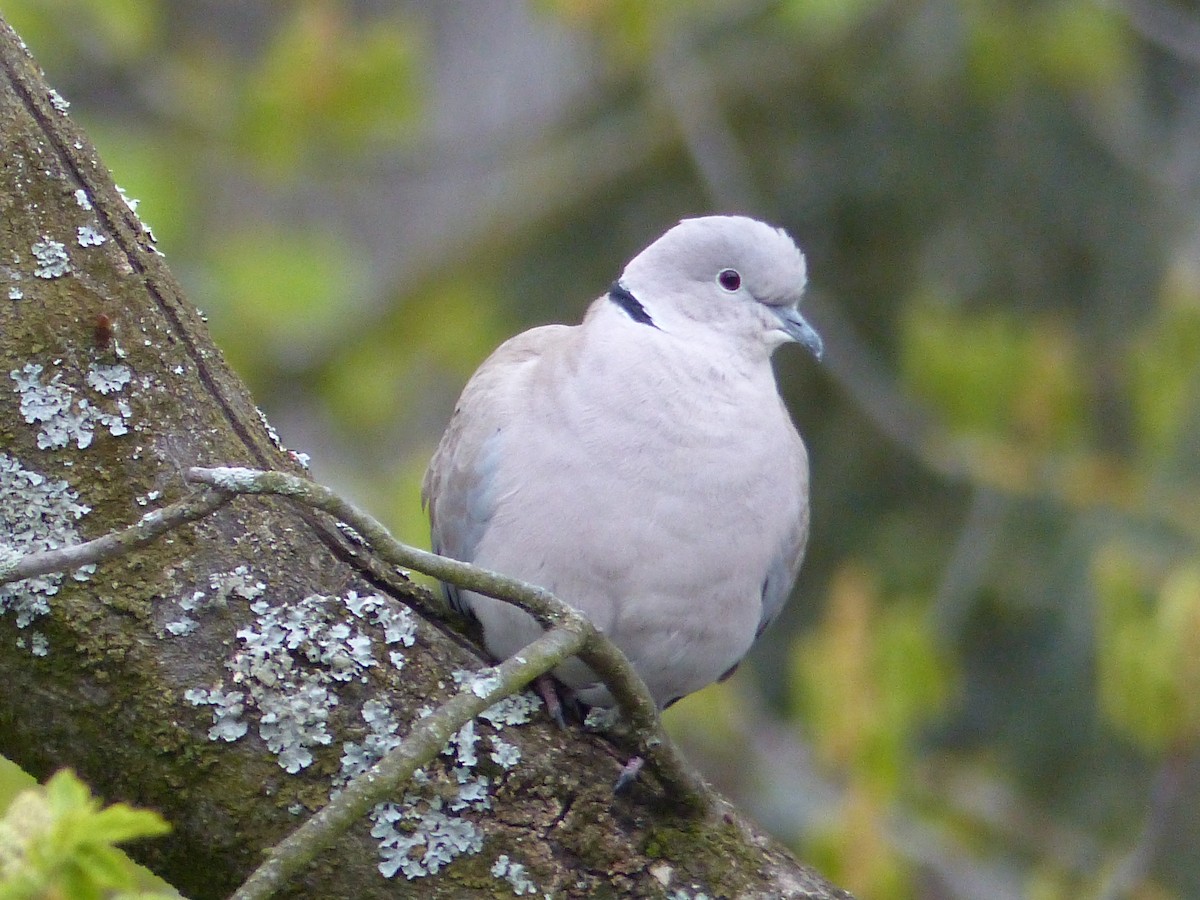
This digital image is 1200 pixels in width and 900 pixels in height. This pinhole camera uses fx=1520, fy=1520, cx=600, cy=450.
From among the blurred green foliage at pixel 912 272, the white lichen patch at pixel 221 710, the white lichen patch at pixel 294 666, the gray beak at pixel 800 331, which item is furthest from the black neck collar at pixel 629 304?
the blurred green foliage at pixel 912 272

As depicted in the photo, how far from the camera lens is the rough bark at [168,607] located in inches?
Answer: 58.7

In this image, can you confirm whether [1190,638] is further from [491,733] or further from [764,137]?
[764,137]

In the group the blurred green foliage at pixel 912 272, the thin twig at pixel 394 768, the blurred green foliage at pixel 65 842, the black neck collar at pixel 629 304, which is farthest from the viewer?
the blurred green foliage at pixel 912 272

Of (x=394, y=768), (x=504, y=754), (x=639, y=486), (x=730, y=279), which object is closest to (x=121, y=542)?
(x=394, y=768)

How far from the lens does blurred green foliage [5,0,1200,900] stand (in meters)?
3.88

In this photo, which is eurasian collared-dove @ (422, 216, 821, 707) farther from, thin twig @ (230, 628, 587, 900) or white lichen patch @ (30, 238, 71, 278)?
white lichen patch @ (30, 238, 71, 278)

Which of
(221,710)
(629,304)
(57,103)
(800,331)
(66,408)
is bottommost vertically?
(221,710)

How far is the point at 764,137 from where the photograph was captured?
471 centimetres

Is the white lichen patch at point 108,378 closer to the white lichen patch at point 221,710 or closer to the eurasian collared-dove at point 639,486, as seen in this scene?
the white lichen patch at point 221,710

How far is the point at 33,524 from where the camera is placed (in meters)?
1.49

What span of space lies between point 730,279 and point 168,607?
4.05 feet

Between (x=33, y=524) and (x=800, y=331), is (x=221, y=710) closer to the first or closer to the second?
(x=33, y=524)

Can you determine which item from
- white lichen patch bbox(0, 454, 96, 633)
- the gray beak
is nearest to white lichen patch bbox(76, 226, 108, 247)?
white lichen patch bbox(0, 454, 96, 633)

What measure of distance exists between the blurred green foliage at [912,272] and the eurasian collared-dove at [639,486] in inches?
52.7
